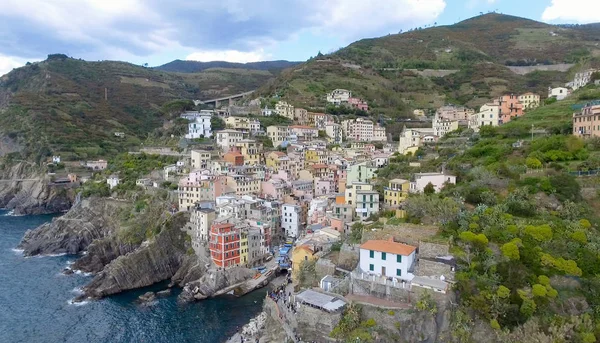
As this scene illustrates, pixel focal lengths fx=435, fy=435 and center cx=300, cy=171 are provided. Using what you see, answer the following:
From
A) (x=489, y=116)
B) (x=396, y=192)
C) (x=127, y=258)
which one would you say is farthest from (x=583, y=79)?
(x=127, y=258)

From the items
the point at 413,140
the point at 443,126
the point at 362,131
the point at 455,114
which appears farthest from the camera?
the point at 362,131

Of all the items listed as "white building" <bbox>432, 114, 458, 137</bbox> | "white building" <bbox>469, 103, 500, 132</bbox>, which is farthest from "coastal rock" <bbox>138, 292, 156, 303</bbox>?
"white building" <bbox>432, 114, 458, 137</bbox>

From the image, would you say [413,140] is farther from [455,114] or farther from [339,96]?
[339,96]

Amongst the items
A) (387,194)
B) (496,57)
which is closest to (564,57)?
(496,57)

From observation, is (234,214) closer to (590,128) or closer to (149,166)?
(149,166)

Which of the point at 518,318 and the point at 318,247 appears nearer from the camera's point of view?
the point at 518,318

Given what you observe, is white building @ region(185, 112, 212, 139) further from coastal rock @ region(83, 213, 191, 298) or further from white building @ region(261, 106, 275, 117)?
coastal rock @ region(83, 213, 191, 298)

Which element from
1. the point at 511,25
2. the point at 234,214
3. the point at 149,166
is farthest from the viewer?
the point at 511,25
